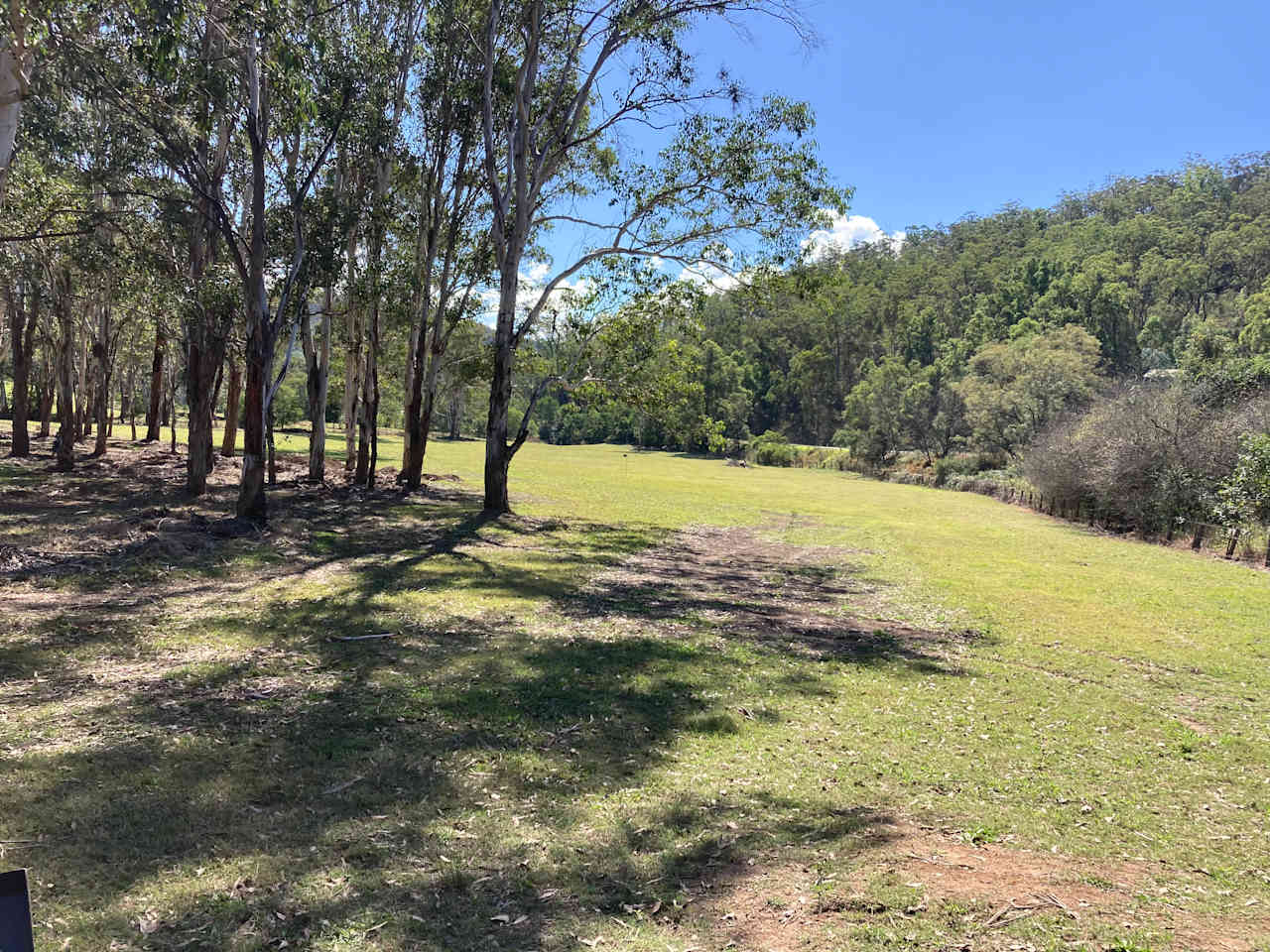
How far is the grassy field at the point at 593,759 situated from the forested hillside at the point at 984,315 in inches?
2038

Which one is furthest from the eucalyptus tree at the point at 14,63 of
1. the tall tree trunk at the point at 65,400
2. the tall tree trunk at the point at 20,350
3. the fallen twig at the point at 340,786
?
the tall tree trunk at the point at 20,350

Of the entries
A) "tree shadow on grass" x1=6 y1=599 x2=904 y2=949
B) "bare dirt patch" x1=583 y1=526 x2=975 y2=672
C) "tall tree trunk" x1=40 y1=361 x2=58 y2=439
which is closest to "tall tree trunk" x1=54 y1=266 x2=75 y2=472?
"tall tree trunk" x1=40 y1=361 x2=58 y2=439

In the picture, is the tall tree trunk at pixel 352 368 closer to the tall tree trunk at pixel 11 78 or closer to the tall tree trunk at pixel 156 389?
the tall tree trunk at pixel 156 389

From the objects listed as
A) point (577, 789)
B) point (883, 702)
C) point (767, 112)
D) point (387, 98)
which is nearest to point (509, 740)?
point (577, 789)

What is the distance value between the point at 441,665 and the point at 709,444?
1628cm

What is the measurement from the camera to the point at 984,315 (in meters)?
108

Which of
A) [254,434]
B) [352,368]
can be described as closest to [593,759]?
[254,434]

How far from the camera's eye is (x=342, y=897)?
4.21 m

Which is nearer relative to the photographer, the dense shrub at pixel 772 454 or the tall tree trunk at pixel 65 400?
the tall tree trunk at pixel 65 400

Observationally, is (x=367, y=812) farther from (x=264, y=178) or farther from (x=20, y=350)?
(x=20, y=350)

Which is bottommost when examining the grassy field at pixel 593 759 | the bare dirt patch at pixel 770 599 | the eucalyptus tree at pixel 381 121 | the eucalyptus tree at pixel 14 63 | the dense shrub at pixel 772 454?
the bare dirt patch at pixel 770 599

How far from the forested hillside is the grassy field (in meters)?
51.8

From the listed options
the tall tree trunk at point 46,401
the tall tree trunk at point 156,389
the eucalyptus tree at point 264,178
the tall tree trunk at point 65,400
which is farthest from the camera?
the tall tree trunk at point 46,401

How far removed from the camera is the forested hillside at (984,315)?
79.1m
